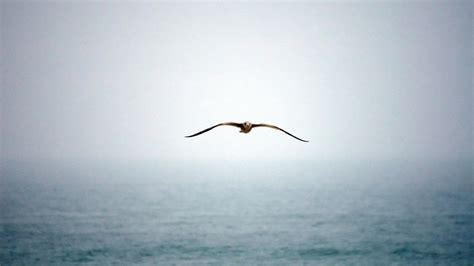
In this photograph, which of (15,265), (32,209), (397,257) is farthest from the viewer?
(32,209)

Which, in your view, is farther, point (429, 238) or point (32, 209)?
point (32, 209)

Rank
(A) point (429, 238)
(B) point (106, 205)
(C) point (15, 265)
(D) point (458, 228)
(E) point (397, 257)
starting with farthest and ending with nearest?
(B) point (106, 205) → (D) point (458, 228) → (A) point (429, 238) → (E) point (397, 257) → (C) point (15, 265)

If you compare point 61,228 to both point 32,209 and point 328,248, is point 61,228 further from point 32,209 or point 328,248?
point 328,248

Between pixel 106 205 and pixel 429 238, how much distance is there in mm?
109183

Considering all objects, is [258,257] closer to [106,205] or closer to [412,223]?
[412,223]

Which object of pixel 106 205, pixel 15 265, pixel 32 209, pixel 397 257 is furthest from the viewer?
pixel 106 205

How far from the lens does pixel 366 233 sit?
141125 millimetres

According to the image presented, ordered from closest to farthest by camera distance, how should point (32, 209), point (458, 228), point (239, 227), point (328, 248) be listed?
point (328, 248) < point (458, 228) < point (239, 227) < point (32, 209)

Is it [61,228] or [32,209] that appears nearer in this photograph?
[61,228]

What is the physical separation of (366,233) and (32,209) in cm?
10005

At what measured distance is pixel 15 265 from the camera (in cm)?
10706

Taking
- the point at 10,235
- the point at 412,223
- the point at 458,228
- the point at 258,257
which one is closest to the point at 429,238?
the point at 458,228

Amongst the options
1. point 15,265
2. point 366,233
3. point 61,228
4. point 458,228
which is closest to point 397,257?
point 366,233

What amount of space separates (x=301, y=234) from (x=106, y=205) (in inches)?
3216
